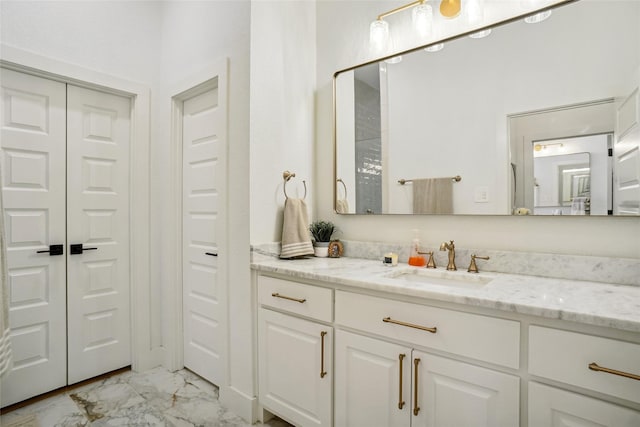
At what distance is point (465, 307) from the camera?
1.12 meters

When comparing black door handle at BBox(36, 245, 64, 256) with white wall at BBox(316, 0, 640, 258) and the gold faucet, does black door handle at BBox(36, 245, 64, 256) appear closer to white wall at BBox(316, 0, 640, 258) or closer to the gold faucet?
white wall at BBox(316, 0, 640, 258)

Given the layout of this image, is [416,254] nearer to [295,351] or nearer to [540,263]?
[540,263]

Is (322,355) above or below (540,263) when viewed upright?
below

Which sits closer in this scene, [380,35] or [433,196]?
[433,196]

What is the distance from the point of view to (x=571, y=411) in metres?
0.94

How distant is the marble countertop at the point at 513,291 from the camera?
3.07ft

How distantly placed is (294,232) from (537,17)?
1.58m

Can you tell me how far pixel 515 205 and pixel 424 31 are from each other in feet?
3.41

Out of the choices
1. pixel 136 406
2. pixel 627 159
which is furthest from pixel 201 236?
pixel 627 159

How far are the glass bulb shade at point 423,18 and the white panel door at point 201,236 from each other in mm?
1271

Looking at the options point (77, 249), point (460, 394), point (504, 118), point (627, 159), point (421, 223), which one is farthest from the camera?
point (77, 249)

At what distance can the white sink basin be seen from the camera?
4.85 ft

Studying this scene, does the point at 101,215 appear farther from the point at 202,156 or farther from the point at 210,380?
the point at 210,380

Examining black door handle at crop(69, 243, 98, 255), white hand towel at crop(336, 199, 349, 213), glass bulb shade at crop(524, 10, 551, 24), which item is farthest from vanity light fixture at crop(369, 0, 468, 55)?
black door handle at crop(69, 243, 98, 255)
